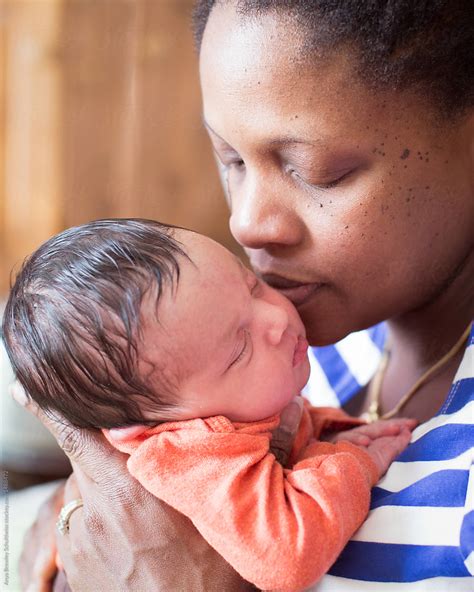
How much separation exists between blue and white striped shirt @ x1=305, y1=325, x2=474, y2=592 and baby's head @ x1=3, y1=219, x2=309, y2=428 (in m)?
0.18

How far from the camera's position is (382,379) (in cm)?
149

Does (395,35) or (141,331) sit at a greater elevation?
(395,35)

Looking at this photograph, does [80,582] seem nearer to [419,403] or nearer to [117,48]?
[419,403]

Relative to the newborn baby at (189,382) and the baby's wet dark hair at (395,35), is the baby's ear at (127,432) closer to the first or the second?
the newborn baby at (189,382)

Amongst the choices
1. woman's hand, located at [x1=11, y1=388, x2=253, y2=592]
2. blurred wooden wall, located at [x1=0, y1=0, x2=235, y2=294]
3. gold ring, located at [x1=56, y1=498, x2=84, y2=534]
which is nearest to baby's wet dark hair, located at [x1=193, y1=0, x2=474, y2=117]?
woman's hand, located at [x1=11, y1=388, x2=253, y2=592]

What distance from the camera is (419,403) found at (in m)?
1.32

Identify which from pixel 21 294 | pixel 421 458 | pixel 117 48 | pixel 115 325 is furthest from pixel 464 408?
pixel 117 48

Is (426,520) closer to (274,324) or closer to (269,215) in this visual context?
(274,324)

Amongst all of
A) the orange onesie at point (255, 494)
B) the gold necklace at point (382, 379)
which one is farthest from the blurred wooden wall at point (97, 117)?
the orange onesie at point (255, 494)

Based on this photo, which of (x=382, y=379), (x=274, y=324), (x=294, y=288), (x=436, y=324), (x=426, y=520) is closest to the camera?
(x=426, y=520)

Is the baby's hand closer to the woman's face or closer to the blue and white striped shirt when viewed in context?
the blue and white striped shirt

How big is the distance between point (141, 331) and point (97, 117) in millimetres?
2105

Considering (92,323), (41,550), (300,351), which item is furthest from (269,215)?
(41,550)

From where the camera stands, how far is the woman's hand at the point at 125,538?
3.46 feet
